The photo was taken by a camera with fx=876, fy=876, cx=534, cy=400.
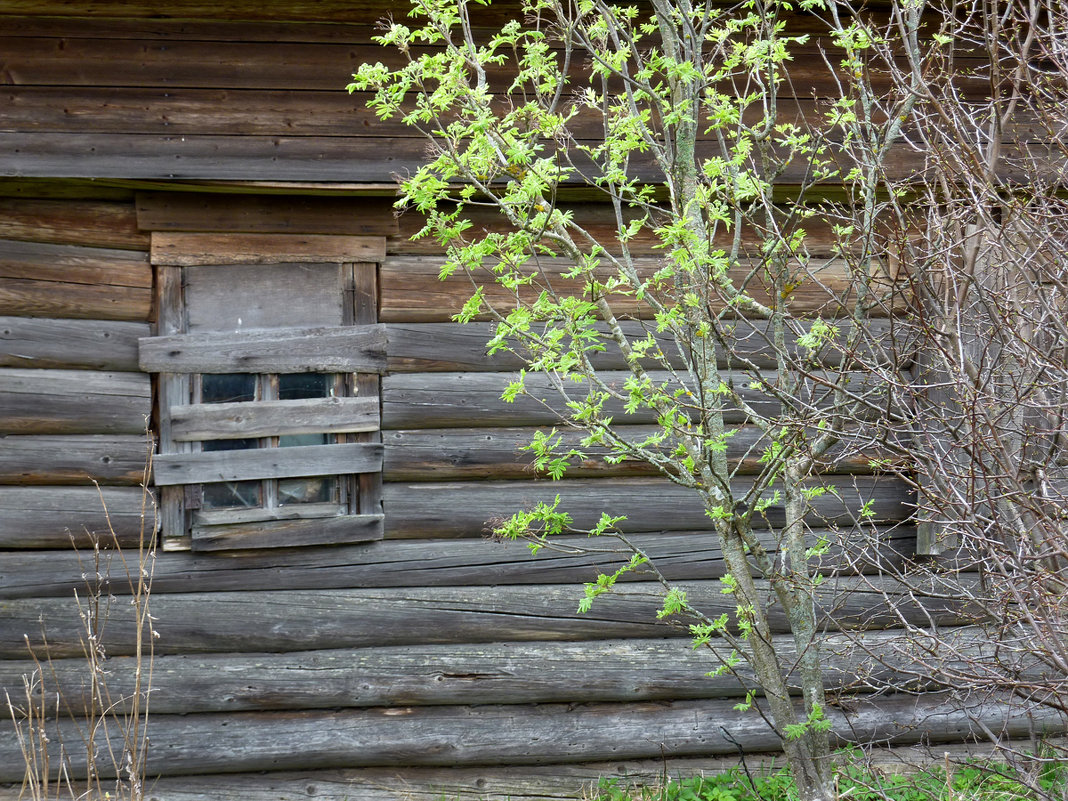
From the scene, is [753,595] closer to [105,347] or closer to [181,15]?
[105,347]

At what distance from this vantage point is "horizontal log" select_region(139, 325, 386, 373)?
406 centimetres

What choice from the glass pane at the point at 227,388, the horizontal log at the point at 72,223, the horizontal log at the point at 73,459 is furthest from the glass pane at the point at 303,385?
the horizontal log at the point at 72,223

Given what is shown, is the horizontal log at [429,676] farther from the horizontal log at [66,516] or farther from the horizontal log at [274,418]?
the horizontal log at [274,418]

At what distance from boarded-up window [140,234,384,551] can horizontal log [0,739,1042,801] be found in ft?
3.62

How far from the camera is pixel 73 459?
4039 mm

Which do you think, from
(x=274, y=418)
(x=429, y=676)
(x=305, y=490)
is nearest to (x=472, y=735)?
(x=429, y=676)

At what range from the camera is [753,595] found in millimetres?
3062

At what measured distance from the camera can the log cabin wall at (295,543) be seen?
3988 millimetres

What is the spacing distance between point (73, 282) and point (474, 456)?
203cm

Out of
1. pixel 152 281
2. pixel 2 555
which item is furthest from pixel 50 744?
pixel 152 281

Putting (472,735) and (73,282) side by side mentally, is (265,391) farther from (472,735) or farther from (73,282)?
(472,735)

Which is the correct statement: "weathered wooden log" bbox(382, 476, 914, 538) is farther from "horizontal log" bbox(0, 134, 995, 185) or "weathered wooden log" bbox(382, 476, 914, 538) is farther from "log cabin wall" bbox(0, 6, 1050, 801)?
"horizontal log" bbox(0, 134, 995, 185)

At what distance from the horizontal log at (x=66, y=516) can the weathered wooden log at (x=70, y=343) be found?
58 cm

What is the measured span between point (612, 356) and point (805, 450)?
5.07ft
